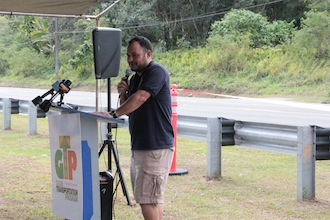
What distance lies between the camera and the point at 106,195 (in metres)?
5.61

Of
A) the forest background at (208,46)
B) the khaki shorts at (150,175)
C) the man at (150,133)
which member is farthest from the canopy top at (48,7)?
the forest background at (208,46)

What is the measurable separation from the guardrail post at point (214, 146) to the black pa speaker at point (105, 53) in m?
2.10

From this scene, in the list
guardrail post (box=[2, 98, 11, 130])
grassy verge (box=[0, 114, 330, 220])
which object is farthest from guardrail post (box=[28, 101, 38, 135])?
grassy verge (box=[0, 114, 330, 220])

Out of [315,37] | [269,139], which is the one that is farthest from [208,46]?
[269,139]

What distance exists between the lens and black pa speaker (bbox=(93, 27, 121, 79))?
6684 mm

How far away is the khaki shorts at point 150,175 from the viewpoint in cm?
520

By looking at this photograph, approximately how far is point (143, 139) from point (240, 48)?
30.7 m

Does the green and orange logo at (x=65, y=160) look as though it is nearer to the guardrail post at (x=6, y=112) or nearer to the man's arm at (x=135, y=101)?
the man's arm at (x=135, y=101)

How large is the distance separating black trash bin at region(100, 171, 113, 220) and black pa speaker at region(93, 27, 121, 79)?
1422 millimetres

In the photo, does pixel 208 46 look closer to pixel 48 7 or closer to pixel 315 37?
pixel 315 37

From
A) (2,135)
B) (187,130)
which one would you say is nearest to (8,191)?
(187,130)

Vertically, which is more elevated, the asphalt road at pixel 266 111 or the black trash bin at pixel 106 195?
the black trash bin at pixel 106 195

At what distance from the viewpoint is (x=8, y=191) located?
786 centimetres

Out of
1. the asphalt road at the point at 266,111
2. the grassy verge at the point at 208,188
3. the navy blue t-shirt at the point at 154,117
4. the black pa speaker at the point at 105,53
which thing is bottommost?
the asphalt road at the point at 266,111
